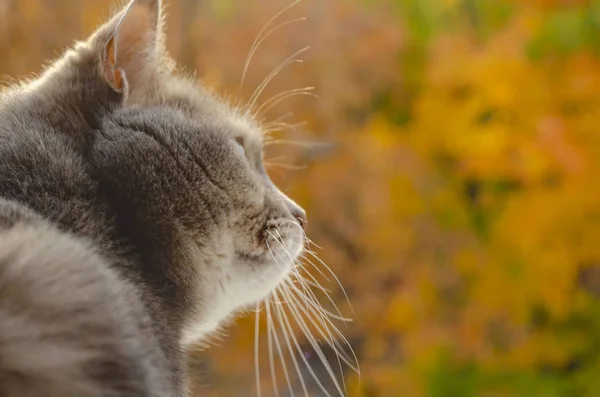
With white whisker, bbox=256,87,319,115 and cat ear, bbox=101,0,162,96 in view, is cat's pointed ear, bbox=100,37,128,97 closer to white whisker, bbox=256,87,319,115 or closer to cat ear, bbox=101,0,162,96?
cat ear, bbox=101,0,162,96

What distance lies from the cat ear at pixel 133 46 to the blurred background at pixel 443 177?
2.23 feet

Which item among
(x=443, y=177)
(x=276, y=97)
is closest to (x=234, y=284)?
(x=276, y=97)

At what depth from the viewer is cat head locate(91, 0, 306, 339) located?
56 cm

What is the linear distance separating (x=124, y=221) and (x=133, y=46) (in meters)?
0.19

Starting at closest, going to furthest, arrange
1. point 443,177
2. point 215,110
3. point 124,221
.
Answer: point 124,221, point 215,110, point 443,177

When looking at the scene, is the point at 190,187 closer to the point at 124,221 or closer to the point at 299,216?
the point at 124,221

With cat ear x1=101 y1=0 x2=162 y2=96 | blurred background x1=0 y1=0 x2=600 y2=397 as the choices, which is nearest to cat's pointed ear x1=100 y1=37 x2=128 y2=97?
cat ear x1=101 y1=0 x2=162 y2=96

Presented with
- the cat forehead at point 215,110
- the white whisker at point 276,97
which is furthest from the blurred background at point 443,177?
the cat forehead at point 215,110

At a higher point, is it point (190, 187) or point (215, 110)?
point (215, 110)

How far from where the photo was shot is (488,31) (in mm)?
1609

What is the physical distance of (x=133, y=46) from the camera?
2.07ft

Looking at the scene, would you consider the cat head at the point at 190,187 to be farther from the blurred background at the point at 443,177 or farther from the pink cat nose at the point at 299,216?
the blurred background at the point at 443,177

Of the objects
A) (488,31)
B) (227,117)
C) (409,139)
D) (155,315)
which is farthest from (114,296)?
(488,31)

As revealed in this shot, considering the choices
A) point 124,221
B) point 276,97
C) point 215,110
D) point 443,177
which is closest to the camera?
point 124,221
